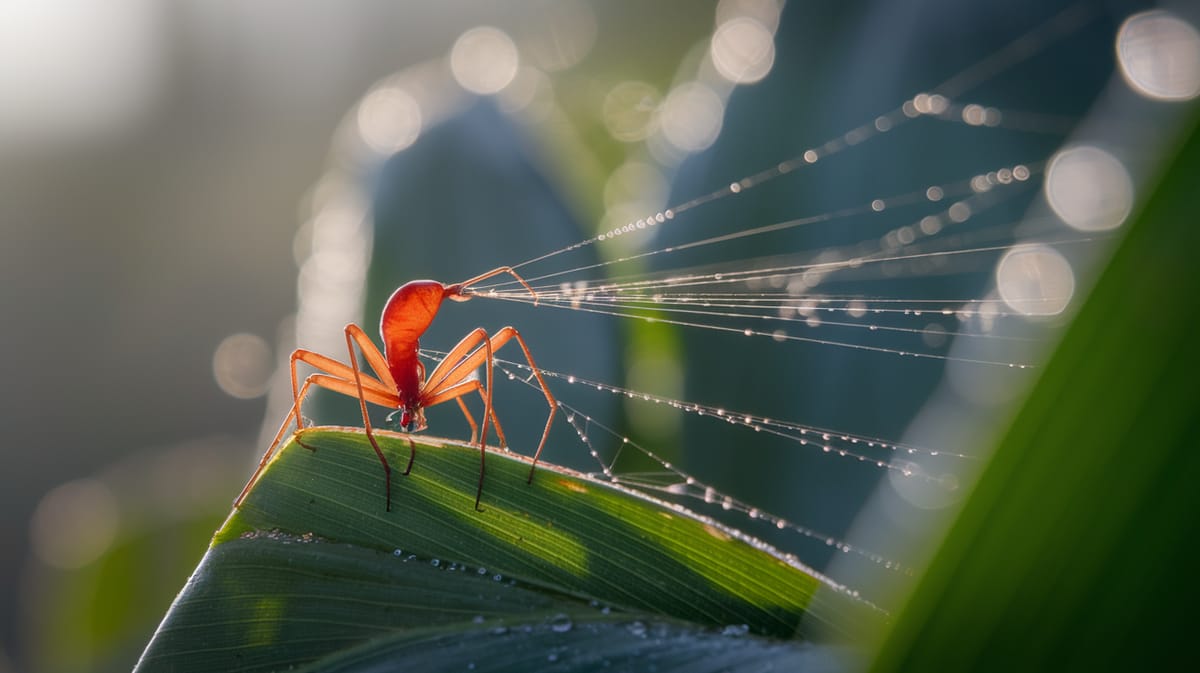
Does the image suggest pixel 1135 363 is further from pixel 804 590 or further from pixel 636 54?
pixel 636 54

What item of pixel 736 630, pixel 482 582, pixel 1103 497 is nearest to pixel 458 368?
pixel 482 582

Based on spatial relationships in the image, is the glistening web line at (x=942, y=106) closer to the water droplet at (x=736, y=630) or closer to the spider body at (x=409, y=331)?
the spider body at (x=409, y=331)

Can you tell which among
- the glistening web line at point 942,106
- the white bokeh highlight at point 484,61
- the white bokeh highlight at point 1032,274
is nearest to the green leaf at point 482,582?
the glistening web line at point 942,106

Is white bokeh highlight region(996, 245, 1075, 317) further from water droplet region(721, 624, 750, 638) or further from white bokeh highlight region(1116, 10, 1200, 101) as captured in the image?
water droplet region(721, 624, 750, 638)

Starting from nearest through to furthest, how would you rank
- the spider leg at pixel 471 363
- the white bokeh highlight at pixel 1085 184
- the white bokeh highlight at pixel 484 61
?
1. the spider leg at pixel 471 363
2. the white bokeh highlight at pixel 1085 184
3. the white bokeh highlight at pixel 484 61

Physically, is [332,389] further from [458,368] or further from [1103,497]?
[1103,497]
